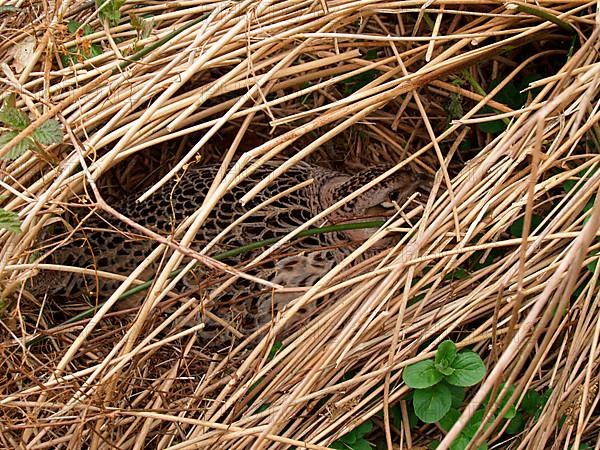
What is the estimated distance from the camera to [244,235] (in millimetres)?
2600

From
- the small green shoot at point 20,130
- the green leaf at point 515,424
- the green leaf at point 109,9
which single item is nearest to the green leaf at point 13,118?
the small green shoot at point 20,130

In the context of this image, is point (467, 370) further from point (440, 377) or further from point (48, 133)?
point (48, 133)

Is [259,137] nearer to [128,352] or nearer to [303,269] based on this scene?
[303,269]

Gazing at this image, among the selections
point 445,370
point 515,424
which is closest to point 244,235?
point 445,370

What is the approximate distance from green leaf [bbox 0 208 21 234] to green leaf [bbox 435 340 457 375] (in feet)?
3.40

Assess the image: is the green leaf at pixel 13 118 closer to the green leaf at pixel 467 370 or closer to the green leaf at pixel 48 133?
the green leaf at pixel 48 133

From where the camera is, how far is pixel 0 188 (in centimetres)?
221

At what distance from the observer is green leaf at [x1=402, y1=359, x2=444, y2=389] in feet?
6.51

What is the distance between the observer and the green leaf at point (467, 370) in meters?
1.98

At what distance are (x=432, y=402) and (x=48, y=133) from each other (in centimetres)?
115

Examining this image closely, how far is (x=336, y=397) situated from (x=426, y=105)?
1.14 m

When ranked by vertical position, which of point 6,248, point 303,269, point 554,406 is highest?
point 6,248

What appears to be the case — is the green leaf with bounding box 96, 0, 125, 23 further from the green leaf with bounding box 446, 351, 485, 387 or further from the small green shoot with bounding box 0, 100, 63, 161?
the green leaf with bounding box 446, 351, 485, 387

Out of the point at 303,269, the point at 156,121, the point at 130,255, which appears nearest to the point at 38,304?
the point at 130,255
